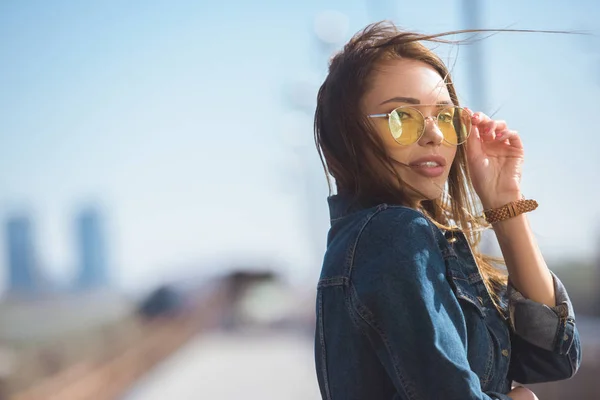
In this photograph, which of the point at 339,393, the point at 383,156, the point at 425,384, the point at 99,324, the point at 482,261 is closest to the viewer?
the point at 425,384

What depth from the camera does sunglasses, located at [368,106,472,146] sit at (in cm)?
170

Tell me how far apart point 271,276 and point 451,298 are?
46.9 m

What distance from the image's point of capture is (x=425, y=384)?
141cm

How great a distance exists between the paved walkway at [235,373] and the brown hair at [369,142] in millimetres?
11570

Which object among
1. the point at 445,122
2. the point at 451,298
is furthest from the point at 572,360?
the point at 445,122

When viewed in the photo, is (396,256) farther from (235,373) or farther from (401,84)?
(235,373)

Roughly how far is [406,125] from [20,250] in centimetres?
13575

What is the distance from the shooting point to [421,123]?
1715 millimetres

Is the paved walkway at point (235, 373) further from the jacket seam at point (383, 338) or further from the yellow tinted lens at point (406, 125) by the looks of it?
the jacket seam at point (383, 338)

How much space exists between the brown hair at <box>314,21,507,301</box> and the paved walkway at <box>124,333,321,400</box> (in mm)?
11570

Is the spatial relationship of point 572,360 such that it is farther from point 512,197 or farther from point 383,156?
point 383,156

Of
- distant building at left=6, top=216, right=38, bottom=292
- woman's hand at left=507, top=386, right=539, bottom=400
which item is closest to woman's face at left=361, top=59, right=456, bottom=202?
woman's hand at left=507, top=386, right=539, bottom=400

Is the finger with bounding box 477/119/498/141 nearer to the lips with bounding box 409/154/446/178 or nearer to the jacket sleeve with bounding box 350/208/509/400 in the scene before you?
the lips with bounding box 409/154/446/178

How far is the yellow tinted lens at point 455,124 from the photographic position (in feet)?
5.76
